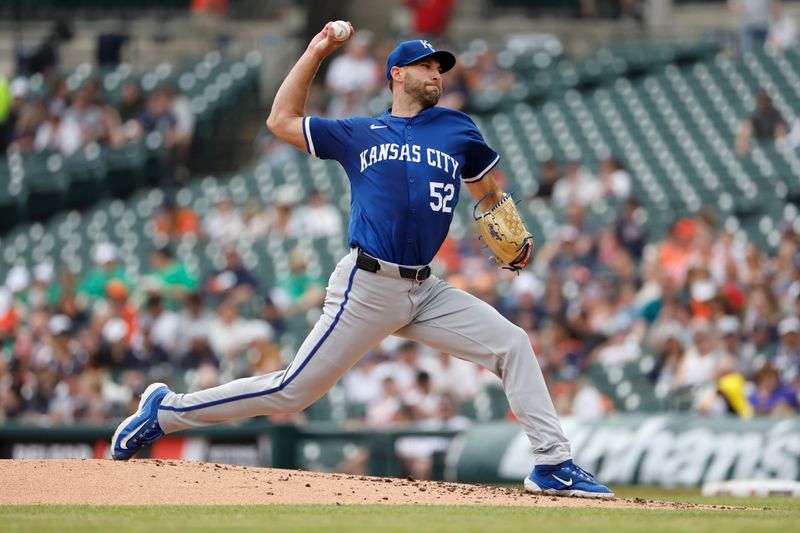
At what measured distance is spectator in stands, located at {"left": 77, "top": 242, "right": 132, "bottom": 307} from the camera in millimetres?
15328

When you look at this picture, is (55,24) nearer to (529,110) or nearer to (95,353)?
(529,110)

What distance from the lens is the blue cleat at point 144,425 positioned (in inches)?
258

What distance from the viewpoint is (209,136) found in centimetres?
2052

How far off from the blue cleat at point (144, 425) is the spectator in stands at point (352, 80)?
463 inches

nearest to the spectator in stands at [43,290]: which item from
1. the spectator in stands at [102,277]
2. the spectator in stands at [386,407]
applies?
the spectator in stands at [102,277]

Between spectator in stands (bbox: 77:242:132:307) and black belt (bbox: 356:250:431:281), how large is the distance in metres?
9.48

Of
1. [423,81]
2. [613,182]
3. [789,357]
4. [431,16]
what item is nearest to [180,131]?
[431,16]

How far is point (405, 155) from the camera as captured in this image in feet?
20.2

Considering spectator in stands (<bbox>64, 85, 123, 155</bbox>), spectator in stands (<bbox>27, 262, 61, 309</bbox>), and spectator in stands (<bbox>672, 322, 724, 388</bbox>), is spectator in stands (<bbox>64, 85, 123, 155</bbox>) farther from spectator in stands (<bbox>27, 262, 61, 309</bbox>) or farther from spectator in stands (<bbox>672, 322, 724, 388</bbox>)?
spectator in stands (<bbox>672, 322, 724, 388</bbox>)

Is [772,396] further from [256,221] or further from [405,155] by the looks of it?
[256,221]

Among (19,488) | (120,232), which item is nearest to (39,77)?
(120,232)

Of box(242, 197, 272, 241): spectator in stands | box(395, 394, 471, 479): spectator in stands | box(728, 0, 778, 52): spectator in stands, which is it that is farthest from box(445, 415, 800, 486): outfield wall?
box(728, 0, 778, 52): spectator in stands

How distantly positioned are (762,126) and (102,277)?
7150mm

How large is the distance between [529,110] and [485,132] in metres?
0.78
